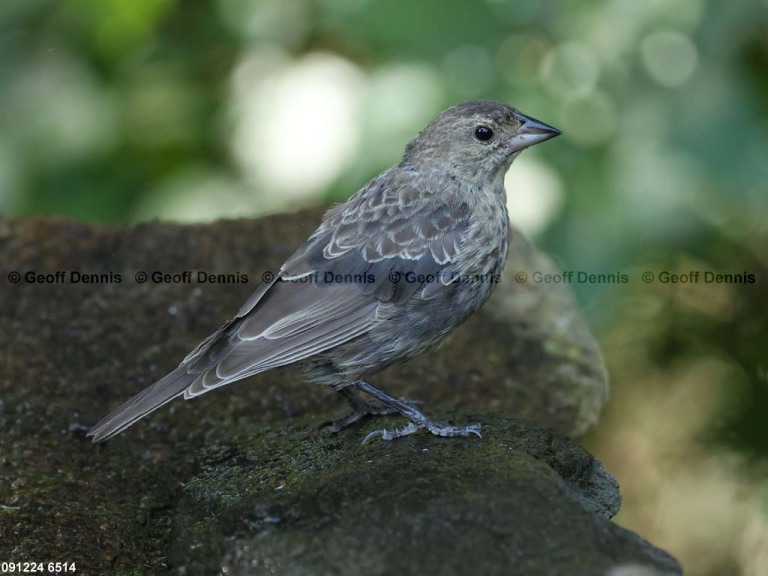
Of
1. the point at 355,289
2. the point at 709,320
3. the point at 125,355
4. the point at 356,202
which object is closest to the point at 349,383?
the point at 355,289

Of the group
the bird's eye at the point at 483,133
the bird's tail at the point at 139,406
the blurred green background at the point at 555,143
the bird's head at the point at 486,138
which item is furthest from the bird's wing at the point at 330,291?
the blurred green background at the point at 555,143

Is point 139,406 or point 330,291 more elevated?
point 330,291

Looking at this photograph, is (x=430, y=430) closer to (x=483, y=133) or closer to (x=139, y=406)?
(x=139, y=406)

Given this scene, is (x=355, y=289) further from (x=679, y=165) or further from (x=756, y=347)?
(x=756, y=347)

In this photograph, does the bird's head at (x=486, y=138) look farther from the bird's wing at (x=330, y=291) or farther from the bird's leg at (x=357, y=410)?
the bird's leg at (x=357, y=410)

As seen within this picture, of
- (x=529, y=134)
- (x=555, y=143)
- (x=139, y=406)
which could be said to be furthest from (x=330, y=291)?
(x=555, y=143)
